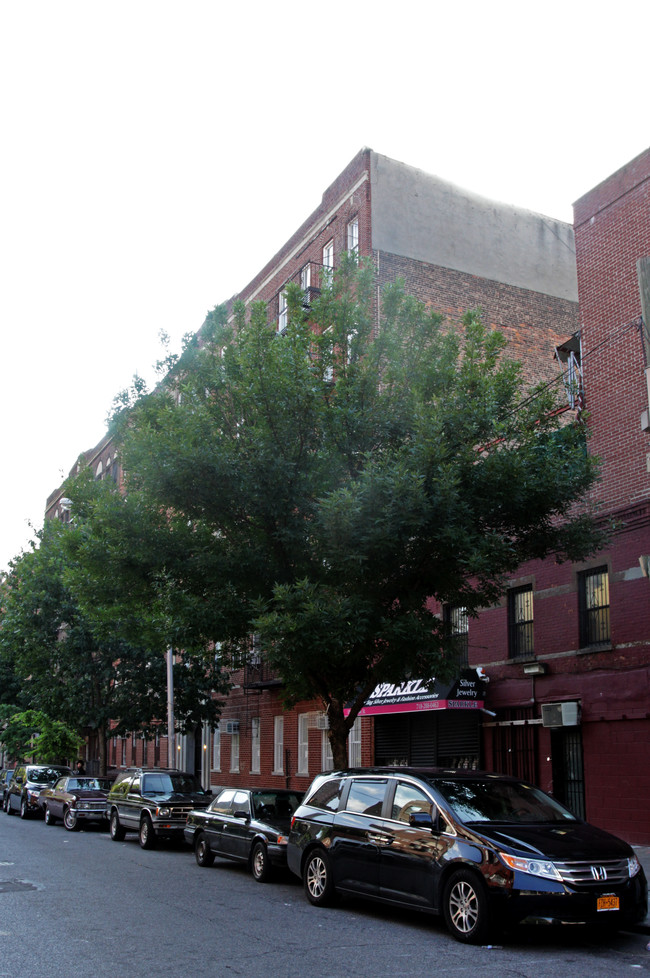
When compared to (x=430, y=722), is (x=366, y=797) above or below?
below

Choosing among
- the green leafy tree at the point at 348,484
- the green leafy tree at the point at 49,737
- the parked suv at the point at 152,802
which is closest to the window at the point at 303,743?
the parked suv at the point at 152,802

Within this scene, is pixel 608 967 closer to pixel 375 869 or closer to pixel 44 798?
pixel 375 869

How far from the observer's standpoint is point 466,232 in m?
30.2

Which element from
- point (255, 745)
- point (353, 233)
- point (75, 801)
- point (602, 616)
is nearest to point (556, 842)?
point (602, 616)

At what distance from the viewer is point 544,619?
19.0 m

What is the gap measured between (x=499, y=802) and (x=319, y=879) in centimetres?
261

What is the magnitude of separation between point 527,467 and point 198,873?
8.04 meters

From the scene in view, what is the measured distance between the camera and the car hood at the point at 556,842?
28.9ft

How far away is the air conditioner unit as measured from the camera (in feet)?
57.2

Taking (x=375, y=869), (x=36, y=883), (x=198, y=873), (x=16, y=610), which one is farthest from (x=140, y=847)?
A: (x=16, y=610)

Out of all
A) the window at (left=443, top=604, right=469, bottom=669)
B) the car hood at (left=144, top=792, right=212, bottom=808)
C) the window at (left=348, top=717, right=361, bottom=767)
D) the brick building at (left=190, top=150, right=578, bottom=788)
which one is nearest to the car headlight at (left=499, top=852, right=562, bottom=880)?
the car hood at (left=144, top=792, right=212, bottom=808)

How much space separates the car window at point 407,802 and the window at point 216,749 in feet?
77.6

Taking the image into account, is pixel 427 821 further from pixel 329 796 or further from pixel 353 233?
pixel 353 233

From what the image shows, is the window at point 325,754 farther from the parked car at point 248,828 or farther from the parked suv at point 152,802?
the parked car at point 248,828
